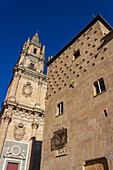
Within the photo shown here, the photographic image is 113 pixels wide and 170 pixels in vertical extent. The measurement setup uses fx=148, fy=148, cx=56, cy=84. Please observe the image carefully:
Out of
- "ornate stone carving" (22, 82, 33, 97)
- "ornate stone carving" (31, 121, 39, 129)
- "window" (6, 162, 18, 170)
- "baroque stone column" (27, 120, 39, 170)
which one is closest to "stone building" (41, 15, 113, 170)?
"window" (6, 162, 18, 170)

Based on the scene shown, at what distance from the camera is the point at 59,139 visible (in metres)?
12.0

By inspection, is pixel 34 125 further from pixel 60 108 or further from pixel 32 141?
pixel 60 108

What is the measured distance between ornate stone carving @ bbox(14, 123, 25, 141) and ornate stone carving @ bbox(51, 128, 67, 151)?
581 inches

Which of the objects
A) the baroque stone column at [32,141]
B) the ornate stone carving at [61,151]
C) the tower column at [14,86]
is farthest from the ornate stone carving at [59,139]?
the tower column at [14,86]

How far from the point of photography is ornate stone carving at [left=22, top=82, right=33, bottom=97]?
103 ft

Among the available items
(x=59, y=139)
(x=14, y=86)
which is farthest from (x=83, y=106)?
(x=14, y=86)

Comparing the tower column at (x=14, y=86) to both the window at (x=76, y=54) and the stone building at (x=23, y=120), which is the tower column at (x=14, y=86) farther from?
the window at (x=76, y=54)

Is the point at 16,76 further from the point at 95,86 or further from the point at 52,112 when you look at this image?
the point at 95,86

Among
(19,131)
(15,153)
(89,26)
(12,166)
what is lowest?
(12,166)

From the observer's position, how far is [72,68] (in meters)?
14.4

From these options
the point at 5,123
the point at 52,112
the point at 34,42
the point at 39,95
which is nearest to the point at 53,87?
the point at 52,112

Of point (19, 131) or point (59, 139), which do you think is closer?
point (59, 139)

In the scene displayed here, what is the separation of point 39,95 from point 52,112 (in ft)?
63.1

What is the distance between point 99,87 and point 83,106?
6.17 ft
